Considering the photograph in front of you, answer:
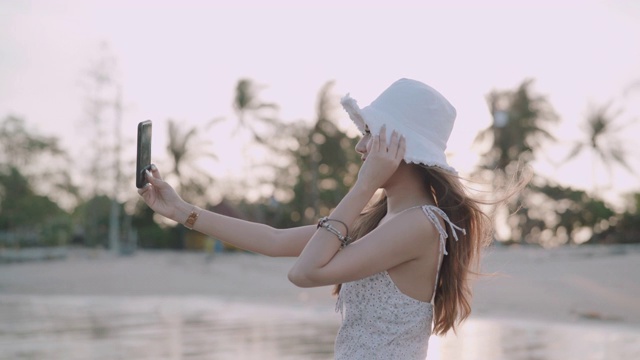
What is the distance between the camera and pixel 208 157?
48312mm

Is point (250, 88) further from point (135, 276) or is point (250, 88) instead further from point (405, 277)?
point (405, 277)

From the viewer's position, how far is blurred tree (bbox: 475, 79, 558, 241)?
4456 centimetres

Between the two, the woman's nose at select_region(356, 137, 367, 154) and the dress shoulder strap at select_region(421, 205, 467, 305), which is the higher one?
the woman's nose at select_region(356, 137, 367, 154)

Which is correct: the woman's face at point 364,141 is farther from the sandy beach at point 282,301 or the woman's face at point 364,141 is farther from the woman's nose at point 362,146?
the sandy beach at point 282,301

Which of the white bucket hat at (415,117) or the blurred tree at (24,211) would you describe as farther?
the blurred tree at (24,211)

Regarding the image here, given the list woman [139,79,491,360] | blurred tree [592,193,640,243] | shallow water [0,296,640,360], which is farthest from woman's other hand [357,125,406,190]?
blurred tree [592,193,640,243]

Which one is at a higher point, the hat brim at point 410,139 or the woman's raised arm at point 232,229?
the hat brim at point 410,139

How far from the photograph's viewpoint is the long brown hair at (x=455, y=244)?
245cm

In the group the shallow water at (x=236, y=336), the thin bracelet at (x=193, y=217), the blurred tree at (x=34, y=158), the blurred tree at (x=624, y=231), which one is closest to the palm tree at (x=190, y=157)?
the blurred tree at (x=34, y=158)

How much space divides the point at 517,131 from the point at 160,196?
43146 mm

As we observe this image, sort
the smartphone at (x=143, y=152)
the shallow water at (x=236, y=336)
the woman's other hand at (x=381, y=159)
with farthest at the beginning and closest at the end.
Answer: the shallow water at (x=236, y=336)
the smartphone at (x=143, y=152)
the woman's other hand at (x=381, y=159)

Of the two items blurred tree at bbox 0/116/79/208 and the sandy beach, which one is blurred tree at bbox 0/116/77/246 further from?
the sandy beach

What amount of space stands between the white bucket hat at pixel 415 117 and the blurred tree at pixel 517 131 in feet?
136

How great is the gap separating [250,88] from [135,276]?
25047 mm
